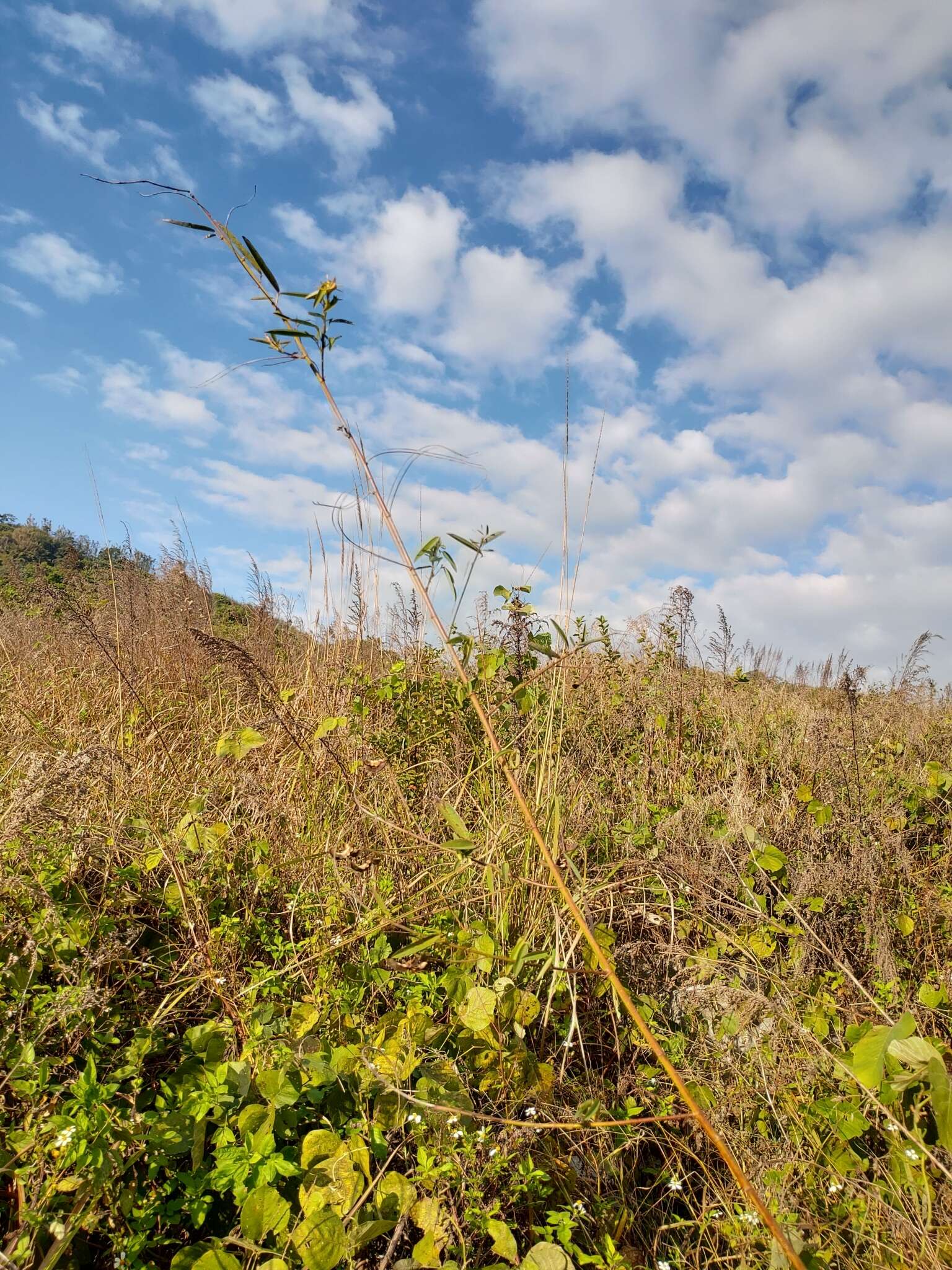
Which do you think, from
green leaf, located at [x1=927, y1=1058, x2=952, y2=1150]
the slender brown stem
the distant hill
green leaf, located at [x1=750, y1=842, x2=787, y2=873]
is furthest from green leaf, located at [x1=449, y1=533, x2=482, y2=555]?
the distant hill

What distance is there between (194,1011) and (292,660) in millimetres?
2928

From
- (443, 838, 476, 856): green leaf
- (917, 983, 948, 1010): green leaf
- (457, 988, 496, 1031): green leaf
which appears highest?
(443, 838, 476, 856): green leaf

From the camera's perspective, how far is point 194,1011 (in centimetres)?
169

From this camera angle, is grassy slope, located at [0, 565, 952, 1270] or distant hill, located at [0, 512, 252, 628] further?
distant hill, located at [0, 512, 252, 628]

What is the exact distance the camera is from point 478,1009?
1.46m

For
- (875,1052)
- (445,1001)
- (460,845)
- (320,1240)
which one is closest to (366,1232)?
(320,1240)

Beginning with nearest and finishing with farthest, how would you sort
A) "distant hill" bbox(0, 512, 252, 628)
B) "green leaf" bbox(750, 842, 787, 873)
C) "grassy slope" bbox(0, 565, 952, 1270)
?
"grassy slope" bbox(0, 565, 952, 1270), "green leaf" bbox(750, 842, 787, 873), "distant hill" bbox(0, 512, 252, 628)

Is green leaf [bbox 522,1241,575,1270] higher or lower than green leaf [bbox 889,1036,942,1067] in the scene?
lower

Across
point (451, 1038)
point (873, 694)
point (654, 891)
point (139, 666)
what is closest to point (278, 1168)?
point (451, 1038)

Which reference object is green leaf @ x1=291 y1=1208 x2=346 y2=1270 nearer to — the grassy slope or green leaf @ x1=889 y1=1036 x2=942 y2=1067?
the grassy slope

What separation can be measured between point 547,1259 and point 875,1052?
64 centimetres

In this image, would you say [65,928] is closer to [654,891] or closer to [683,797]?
[654,891]

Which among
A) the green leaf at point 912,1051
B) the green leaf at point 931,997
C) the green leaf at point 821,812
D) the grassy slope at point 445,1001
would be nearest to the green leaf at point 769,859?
the grassy slope at point 445,1001

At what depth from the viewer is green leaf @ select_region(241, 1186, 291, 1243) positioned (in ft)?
3.62
